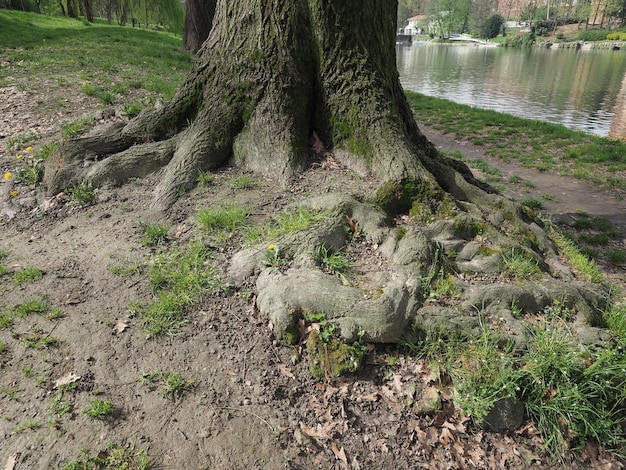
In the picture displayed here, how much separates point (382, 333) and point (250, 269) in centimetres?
119

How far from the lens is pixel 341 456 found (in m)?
2.63

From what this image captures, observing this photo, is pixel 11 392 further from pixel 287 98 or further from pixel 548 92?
pixel 548 92

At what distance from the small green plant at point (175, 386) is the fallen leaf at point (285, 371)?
600mm

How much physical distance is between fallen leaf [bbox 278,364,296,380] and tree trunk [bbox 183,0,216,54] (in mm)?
13708

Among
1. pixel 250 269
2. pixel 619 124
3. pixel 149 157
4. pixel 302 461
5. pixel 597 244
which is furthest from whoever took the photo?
pixel 619 124

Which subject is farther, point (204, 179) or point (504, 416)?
point (204, 179)

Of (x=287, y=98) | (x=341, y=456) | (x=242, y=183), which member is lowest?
(x=341, y=456)

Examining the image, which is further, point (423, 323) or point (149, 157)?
point (149, 157)

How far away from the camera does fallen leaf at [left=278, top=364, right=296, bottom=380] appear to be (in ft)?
9.80

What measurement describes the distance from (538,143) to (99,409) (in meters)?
11.9

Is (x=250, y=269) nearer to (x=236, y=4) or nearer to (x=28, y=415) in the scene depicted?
(x=28, y=415)

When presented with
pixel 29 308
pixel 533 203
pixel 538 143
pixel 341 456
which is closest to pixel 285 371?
pixel 341 456

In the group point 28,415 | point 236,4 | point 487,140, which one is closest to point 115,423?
point 28,415

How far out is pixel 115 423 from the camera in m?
2.63
